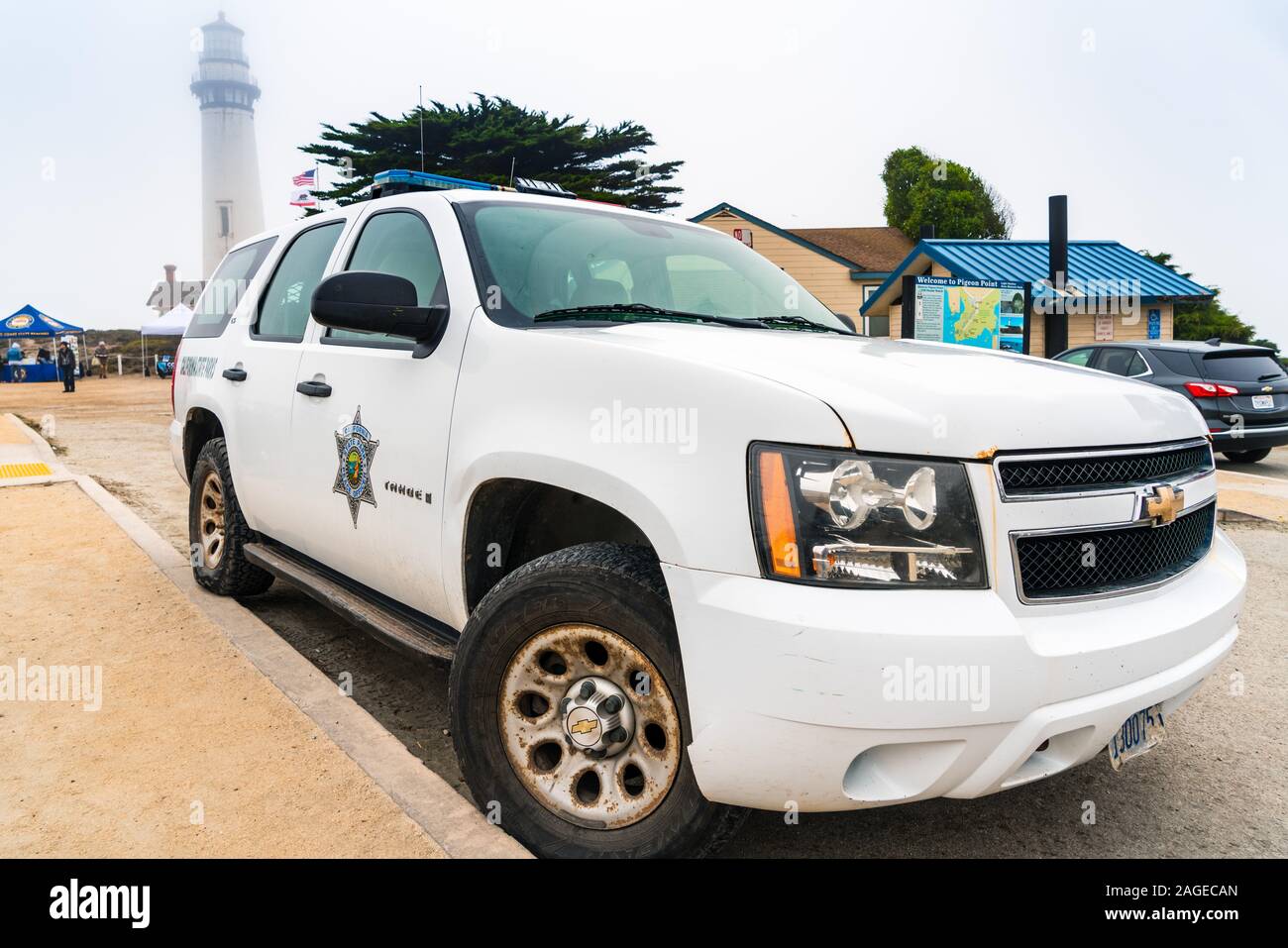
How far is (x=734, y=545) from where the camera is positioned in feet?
6.48

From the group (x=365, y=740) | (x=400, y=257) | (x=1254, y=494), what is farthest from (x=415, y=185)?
(x=1254, y=494)

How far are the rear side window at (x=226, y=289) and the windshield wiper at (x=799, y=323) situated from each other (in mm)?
2677

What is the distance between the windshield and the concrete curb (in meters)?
1.36

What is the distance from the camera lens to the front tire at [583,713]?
7.09ft

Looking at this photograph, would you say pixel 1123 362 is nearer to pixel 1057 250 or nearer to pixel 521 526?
pixel 1057 250

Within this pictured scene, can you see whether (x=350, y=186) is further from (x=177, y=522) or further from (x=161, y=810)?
(x=161, y=810)

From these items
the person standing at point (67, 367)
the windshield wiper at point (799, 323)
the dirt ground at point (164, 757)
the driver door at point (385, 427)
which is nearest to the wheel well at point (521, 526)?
the driver door at point (385, 427)

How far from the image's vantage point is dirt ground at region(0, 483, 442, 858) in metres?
2.41

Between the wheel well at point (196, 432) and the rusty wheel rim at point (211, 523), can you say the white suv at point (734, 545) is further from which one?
the wheel well at point (196, 432)

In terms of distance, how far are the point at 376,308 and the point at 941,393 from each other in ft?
5.44

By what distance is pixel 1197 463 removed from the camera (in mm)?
2641

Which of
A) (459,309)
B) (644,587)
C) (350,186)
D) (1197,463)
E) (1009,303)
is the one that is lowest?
(644,587)
